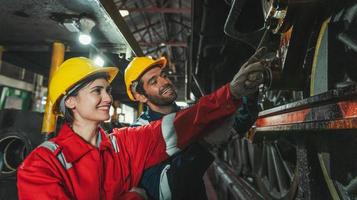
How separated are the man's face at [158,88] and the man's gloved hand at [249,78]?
2.23 ft

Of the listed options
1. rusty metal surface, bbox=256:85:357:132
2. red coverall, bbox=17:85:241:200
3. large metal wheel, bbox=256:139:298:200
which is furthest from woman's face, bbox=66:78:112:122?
large metal wheel, bbox=256:139:298:200

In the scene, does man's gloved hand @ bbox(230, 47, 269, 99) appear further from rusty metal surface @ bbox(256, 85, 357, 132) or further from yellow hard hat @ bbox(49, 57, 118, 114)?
yellow hard hat @ bbox(49, 57, 118, 114)

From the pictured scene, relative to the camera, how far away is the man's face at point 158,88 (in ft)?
6.58

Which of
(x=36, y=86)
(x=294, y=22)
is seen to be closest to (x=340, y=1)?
(x=294, y=22)

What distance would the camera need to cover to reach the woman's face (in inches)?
67.4

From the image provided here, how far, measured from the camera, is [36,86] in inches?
581

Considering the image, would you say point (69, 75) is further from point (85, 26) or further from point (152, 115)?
point (85, 26)

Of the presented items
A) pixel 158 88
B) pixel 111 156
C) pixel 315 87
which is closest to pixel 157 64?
pixel 158 88

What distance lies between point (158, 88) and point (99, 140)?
56 cm

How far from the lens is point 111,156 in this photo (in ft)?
5.48

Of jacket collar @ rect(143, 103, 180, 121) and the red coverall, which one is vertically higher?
jacket collar @ rect(143, 103, 180, 121)

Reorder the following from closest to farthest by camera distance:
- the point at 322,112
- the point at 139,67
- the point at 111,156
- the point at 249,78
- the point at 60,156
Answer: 1. the point at 322,112
2. the point at 249,78
3. the point at 60,156
4. the point at 111,156
5. the point at 139,67

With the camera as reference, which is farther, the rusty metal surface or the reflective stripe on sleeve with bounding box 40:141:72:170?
the reflective stripe on sleeve with bounding box 40:141:72:170

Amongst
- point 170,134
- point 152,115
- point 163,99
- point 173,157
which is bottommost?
point 173,157
